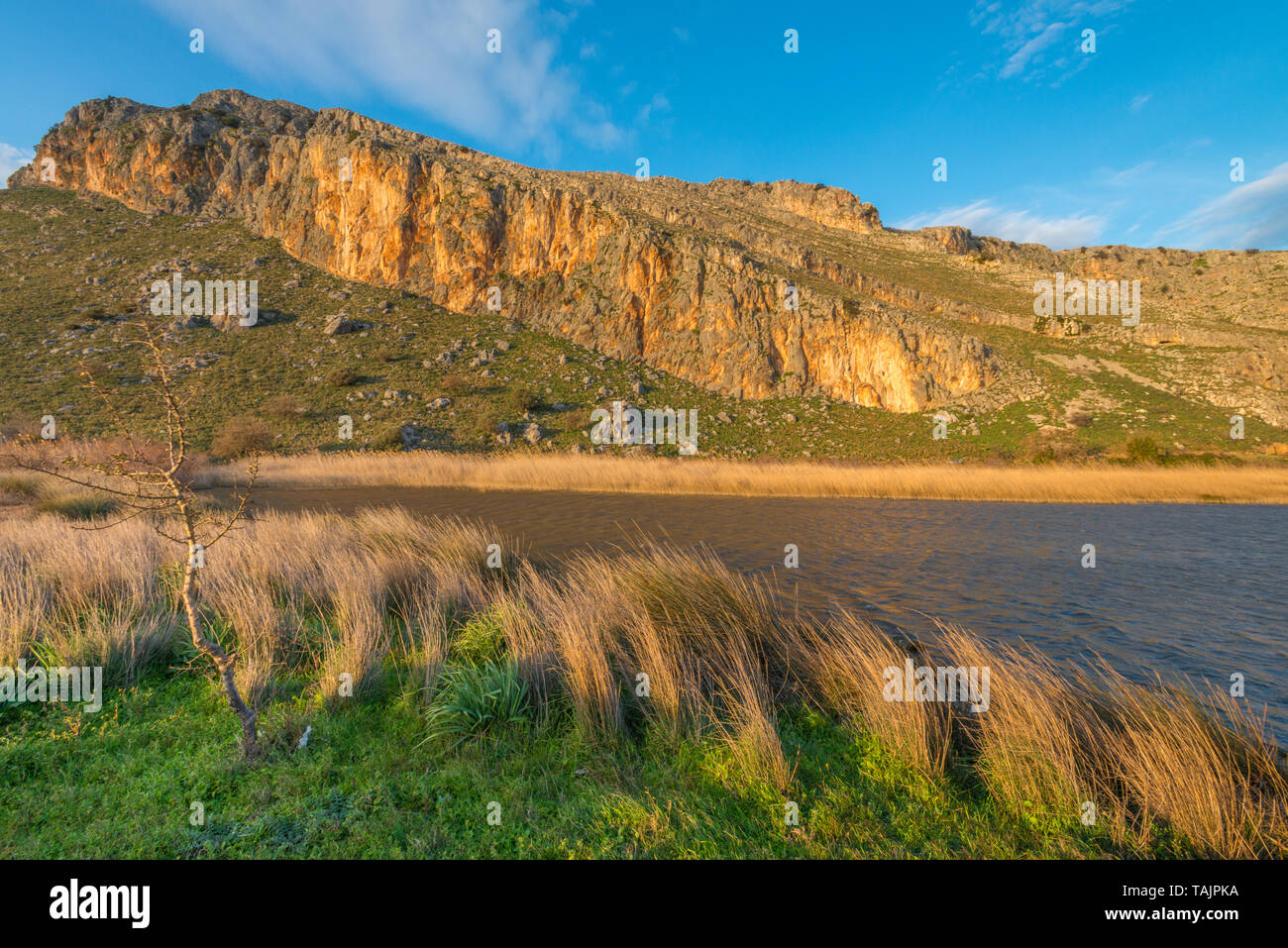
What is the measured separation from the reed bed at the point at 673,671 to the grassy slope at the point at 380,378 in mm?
27174

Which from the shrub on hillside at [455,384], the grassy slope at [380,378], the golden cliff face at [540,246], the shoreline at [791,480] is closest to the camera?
the shoreline at [791,480]

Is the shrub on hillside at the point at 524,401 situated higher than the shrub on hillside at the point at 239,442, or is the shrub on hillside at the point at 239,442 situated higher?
the shrub on hillside at the point at 524,401

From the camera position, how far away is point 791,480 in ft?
64.3

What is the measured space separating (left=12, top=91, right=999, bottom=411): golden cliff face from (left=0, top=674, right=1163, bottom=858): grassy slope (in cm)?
4265

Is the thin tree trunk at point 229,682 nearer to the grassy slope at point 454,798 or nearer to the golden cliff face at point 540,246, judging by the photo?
the grassy slope at point 454,798

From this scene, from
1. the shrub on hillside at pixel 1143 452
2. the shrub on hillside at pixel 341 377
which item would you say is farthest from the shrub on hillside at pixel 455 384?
the shrub on hillside at pixel 1143 452

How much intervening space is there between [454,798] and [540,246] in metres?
54.8

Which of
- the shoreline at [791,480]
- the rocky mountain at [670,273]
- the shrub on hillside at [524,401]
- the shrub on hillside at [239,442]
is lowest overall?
the shoreline at [791,480]

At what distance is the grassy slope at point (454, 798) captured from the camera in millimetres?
2715

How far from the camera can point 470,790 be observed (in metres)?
3.18

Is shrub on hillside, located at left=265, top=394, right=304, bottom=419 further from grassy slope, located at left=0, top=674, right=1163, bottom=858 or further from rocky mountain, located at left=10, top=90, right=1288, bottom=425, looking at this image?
grassy slope, located at left=0, top=674, right=1163, bottom=858

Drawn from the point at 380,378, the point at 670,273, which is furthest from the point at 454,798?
the point at 670,273
